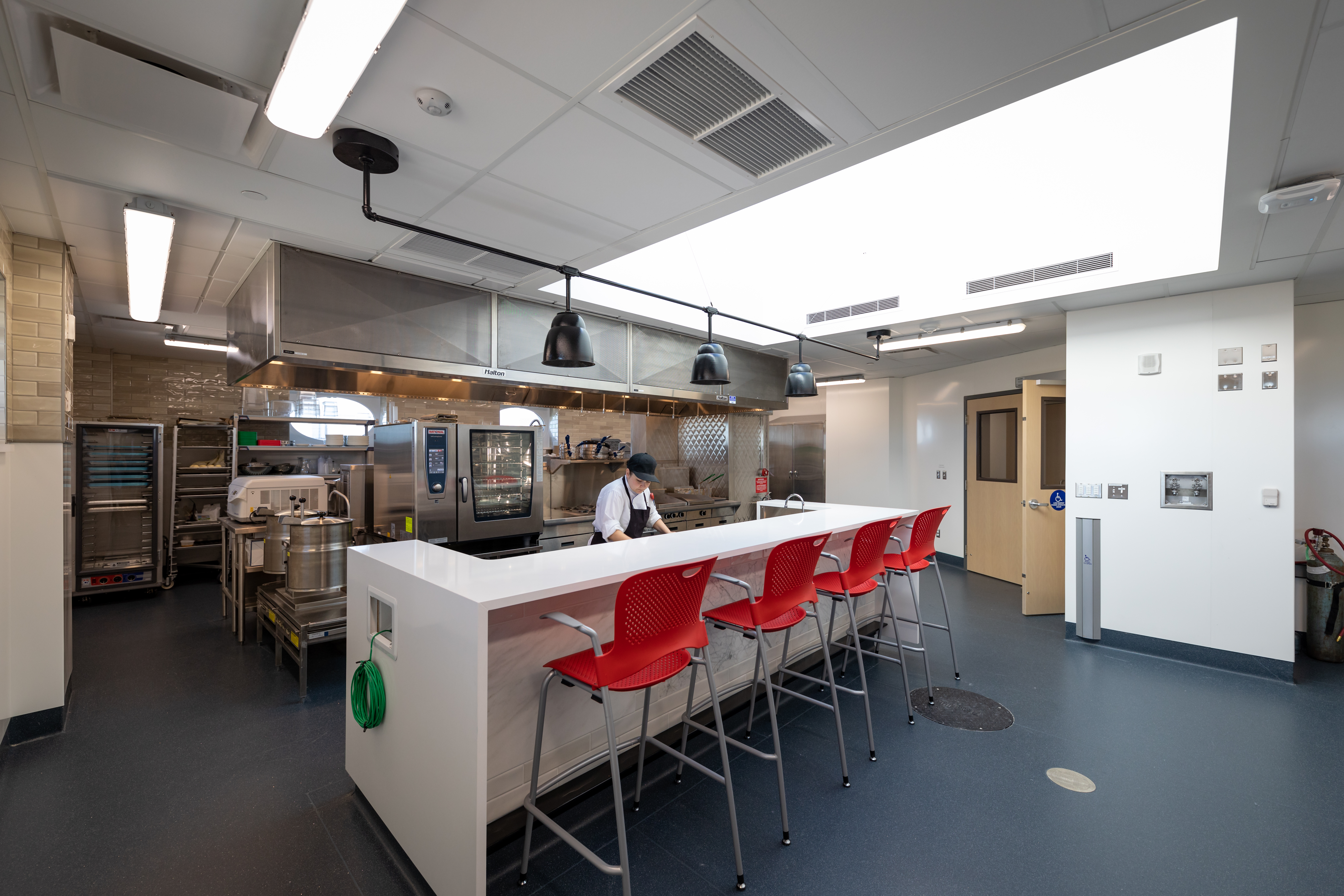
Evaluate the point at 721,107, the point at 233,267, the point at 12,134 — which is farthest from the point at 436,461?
the point at 721,107

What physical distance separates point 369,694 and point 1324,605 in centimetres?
650

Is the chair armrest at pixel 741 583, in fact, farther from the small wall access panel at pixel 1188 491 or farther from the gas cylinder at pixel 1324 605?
the gas cylinder at pixel 1324 605

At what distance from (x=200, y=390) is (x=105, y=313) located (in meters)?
2.58

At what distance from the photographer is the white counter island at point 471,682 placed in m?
1.66

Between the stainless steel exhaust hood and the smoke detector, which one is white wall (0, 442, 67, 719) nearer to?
the stainless steel exhaust hood

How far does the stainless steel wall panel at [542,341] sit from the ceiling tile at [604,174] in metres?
1.44

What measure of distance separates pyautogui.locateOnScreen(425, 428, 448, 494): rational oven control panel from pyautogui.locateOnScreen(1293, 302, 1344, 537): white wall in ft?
22.0

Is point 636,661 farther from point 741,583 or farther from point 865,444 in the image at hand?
point 865,444

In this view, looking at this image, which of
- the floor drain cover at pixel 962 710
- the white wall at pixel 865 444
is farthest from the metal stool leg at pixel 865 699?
the white wall at pixel 865 444

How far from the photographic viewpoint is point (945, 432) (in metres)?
7.42

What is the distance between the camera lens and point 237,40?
1588 mm

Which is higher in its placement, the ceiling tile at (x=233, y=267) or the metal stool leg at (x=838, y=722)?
the ceiling tile at (x=233, y=267)

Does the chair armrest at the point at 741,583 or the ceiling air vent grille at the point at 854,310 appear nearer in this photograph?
the chair armrest at the point at 741,583

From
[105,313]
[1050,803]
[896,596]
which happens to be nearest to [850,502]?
[896,596]
